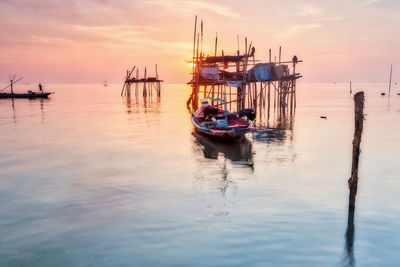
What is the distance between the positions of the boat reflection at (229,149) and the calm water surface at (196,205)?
0.21ft

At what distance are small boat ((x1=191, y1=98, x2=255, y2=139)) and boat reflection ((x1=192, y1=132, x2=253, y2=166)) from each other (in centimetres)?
58

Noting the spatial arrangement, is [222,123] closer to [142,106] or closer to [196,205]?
[196,205]

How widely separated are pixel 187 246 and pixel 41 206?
5.55m

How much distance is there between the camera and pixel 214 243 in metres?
8.01

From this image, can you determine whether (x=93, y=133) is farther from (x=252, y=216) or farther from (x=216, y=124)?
(x=252, y=216)

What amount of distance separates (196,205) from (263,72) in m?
28.4

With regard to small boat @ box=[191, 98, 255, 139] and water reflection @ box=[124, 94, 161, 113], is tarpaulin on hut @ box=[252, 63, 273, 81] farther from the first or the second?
water reflection @ box=[124, 94, 161, 113]

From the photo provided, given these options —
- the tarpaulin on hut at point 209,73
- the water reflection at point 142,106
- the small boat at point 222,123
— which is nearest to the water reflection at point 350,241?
the small boat at point 222,123

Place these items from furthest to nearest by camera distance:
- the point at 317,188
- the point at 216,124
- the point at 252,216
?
the point at 216,124, the point at 317,188, the point at 252,216

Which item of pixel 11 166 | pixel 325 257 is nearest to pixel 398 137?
pixel 325 257

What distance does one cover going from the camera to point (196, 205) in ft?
34.6

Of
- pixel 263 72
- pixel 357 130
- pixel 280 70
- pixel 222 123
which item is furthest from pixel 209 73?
pixel 357 130

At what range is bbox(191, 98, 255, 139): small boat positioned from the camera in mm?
19766

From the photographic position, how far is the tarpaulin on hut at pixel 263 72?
3616 centimetres
